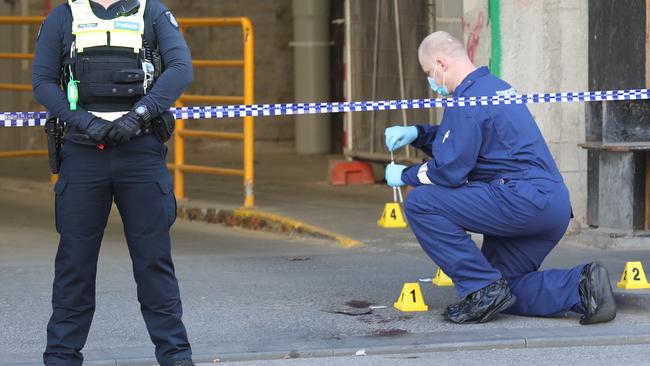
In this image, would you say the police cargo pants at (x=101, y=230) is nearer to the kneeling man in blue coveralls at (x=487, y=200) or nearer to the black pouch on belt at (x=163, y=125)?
the black pouch on belt at (x=163, y=125)

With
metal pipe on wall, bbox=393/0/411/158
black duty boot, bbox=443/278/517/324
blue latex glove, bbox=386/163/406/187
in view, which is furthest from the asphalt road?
metal pipe on wall, bbox=393/0/411/158

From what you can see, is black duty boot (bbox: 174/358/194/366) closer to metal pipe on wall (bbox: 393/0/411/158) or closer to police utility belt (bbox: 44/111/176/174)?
police utility belt (bbox: 44/111/176/174)

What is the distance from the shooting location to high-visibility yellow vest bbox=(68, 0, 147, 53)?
5367 millimetres

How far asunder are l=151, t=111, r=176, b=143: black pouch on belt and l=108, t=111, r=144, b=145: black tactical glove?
0.12m

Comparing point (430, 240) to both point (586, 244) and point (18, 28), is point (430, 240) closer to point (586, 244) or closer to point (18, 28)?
point (586, 244)

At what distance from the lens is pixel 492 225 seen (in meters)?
6.76

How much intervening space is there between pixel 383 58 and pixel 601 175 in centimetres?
383

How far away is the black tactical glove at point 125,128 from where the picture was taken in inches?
208

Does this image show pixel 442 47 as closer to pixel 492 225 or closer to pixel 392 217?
pixel 492 225

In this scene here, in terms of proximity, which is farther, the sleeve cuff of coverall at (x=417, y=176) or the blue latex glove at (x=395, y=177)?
the blue latex glove at (x=395, y=177)

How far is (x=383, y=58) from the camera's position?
1257 cm

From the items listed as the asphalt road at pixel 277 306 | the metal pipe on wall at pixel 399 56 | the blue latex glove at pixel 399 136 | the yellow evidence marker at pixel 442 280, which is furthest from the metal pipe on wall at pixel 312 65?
the blue latex glove at pixel 399 136

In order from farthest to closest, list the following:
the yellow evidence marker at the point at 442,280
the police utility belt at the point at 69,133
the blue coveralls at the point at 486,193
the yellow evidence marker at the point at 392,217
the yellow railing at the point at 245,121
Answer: the yellow railing at the point at 245,121, the yellow evidence marker at the point at 392,217, the yellow evidence marker at the point at 442,280, the blue coveralls at the point at 486,193, the police utility belt at the point at 69,133

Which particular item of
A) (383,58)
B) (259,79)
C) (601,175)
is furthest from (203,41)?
(601,175)
